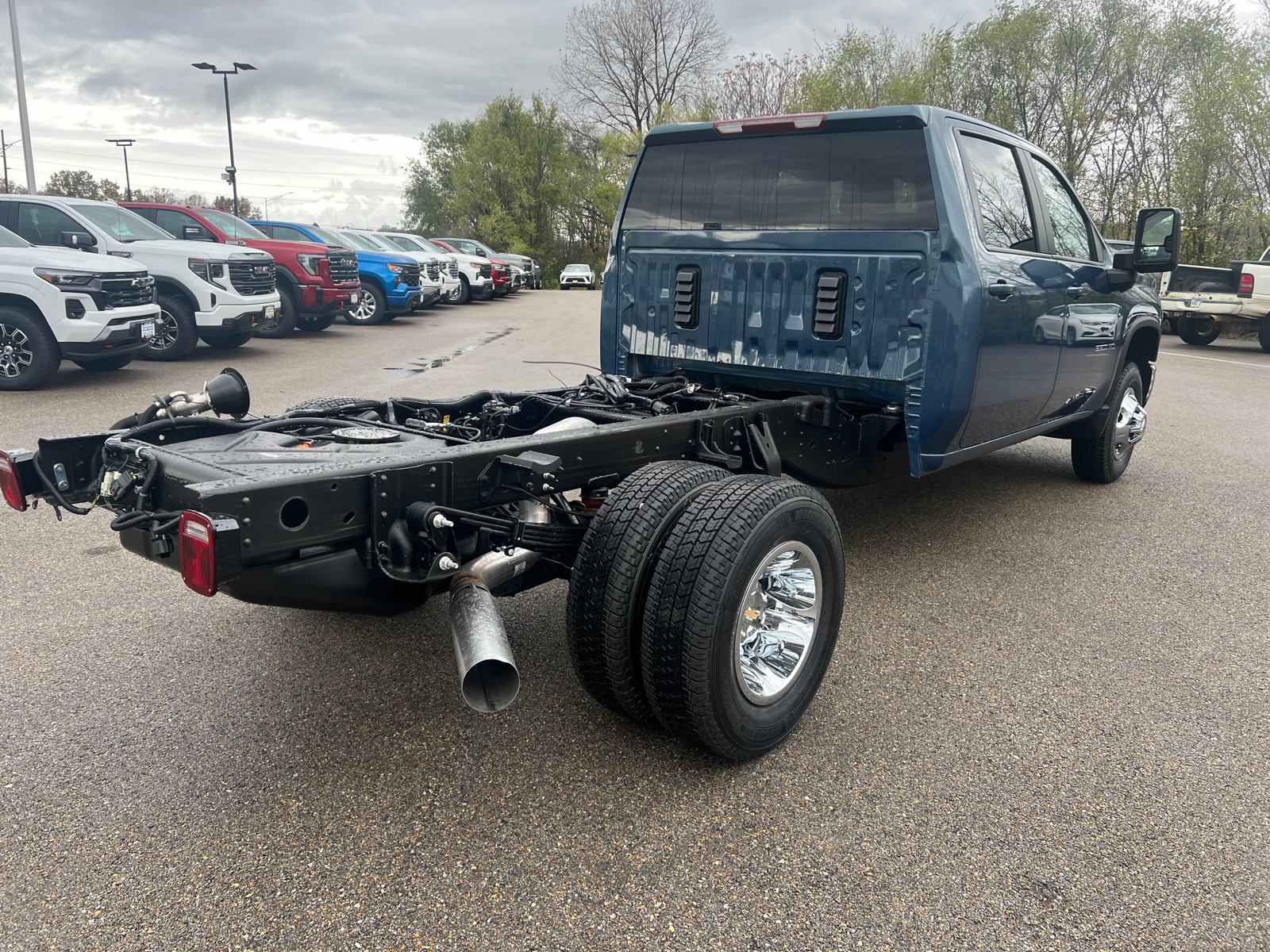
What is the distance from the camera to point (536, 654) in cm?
347

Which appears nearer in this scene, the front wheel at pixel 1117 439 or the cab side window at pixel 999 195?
the cab side window at pixel 999 195

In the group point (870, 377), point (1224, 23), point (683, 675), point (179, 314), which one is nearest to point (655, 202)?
point (870, 377)

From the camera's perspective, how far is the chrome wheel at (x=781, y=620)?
2852 millimetres

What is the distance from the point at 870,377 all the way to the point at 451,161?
63719 mm

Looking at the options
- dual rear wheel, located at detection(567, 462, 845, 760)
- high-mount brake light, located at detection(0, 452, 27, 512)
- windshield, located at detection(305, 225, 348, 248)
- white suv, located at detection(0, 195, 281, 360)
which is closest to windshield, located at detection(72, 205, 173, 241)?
white suv, located at detection(0, 195, 281, 360)

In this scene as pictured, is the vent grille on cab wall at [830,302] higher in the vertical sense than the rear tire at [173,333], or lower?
higher

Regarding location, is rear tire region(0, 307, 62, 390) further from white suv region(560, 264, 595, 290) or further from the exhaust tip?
white suv region(560, 264, 595, 290)

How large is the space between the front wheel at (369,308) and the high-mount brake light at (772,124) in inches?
585

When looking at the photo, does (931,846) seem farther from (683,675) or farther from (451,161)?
(451,161)

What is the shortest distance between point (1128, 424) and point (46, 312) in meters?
9.95

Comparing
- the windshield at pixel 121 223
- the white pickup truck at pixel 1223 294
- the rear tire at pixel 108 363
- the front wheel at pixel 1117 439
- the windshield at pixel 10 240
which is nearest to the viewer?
the front wheel at pixel 1117 439

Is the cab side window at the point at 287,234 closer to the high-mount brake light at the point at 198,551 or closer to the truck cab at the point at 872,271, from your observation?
the truck cab at the point at 872,271

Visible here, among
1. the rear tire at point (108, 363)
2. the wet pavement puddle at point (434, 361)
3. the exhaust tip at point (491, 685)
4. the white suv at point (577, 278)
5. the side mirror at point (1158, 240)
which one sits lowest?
the wet pavement puddle at point (434, 361)

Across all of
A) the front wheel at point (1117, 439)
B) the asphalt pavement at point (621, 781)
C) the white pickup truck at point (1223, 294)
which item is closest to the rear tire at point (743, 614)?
the asphalt pavement at point (621, 781)
